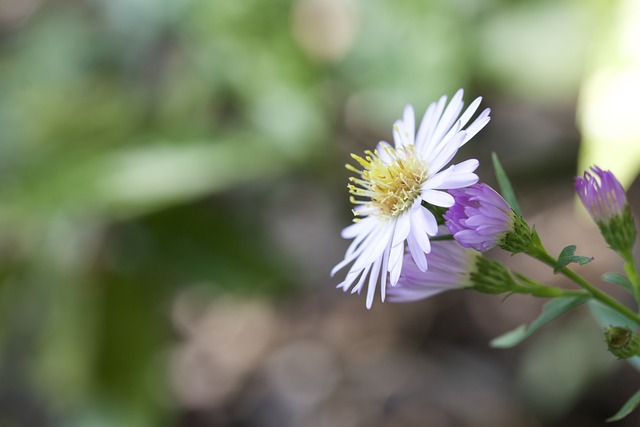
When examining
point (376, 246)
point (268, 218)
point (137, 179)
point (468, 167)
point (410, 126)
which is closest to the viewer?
point (468, 167)

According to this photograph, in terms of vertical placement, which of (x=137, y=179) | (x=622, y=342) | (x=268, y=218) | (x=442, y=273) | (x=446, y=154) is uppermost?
(x=137, y=179)

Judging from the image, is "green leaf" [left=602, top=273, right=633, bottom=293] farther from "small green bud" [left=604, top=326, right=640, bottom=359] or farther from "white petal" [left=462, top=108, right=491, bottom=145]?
"white petal" [left=462, top=108, right=491, bottom=145]

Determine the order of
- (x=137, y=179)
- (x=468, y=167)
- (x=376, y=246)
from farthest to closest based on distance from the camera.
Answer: (x=137, y=179) → (x=376, y=246) → (x=468, y=167)

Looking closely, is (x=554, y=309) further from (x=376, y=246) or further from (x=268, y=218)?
(x=268, y=218)

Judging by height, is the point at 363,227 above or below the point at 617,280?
above

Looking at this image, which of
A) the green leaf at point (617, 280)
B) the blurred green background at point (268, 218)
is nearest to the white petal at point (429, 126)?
the green leaf at point (617, 280)

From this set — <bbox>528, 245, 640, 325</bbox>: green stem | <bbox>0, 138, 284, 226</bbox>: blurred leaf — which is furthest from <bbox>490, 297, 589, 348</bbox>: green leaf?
<bbox>0, 138, 284, 226</bbox>: blurred leaf

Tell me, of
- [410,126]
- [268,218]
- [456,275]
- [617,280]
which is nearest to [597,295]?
[617,280]

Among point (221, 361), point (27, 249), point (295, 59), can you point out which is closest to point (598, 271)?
point (295, 59)
